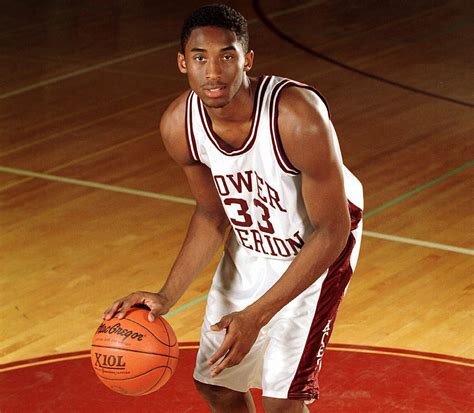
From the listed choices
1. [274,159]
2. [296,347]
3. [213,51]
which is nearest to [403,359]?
[296,347]

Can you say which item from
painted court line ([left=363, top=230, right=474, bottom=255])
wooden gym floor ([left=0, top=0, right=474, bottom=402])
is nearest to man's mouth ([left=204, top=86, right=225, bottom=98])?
wooden gym floor ([left=0, top=0, right=474, bottom=402])

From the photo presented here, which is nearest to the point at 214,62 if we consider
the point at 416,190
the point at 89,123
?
the point at 416,190

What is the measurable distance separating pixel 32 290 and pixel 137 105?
4.29 m

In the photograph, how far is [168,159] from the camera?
9.24 m

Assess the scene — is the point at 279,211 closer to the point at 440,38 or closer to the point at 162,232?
the point at 162,232

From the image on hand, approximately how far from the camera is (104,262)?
7.12 m

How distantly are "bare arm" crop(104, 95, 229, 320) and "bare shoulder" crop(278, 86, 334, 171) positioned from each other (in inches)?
17.5

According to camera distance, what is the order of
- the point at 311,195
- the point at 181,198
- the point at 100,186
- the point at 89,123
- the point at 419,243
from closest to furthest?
the point at 311,195 < the point at 419,243 < the point at 181,198 < the point at 100,186 < the point at 89,123

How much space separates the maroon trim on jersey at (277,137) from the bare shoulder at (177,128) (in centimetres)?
38

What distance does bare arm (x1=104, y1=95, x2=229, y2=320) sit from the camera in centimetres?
414

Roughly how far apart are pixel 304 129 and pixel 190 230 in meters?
0.76

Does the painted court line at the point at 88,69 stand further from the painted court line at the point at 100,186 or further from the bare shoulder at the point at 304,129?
the bare shoulder at the point at 304,129

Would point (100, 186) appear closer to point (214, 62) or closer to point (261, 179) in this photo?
point (261, 179)

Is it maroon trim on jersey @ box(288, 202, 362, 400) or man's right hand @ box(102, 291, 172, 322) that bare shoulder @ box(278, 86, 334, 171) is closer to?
maroon trim on jersey @ box(288, 202, 362, 400)
